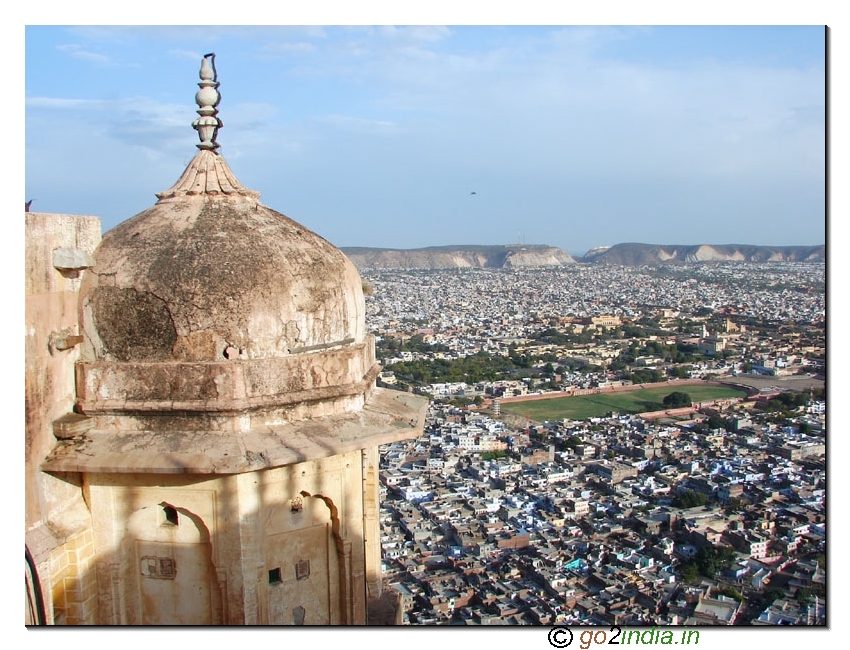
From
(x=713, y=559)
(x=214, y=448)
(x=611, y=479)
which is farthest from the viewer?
(x=611, y=479)

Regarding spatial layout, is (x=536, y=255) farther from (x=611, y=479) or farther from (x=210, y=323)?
(x=210, y=323)

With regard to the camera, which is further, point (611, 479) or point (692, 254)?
point (692, 254)

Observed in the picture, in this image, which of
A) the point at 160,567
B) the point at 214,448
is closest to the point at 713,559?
the point at 160,567

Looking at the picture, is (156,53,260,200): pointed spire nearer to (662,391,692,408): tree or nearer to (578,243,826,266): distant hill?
(662,391,692,408): tree

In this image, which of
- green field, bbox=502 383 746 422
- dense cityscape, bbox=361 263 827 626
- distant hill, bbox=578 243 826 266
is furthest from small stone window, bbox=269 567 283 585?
distant hill, bbox=578 243 826 266

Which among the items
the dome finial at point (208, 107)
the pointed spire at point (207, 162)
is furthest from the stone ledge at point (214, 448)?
the dome finial at point (208, 107)
